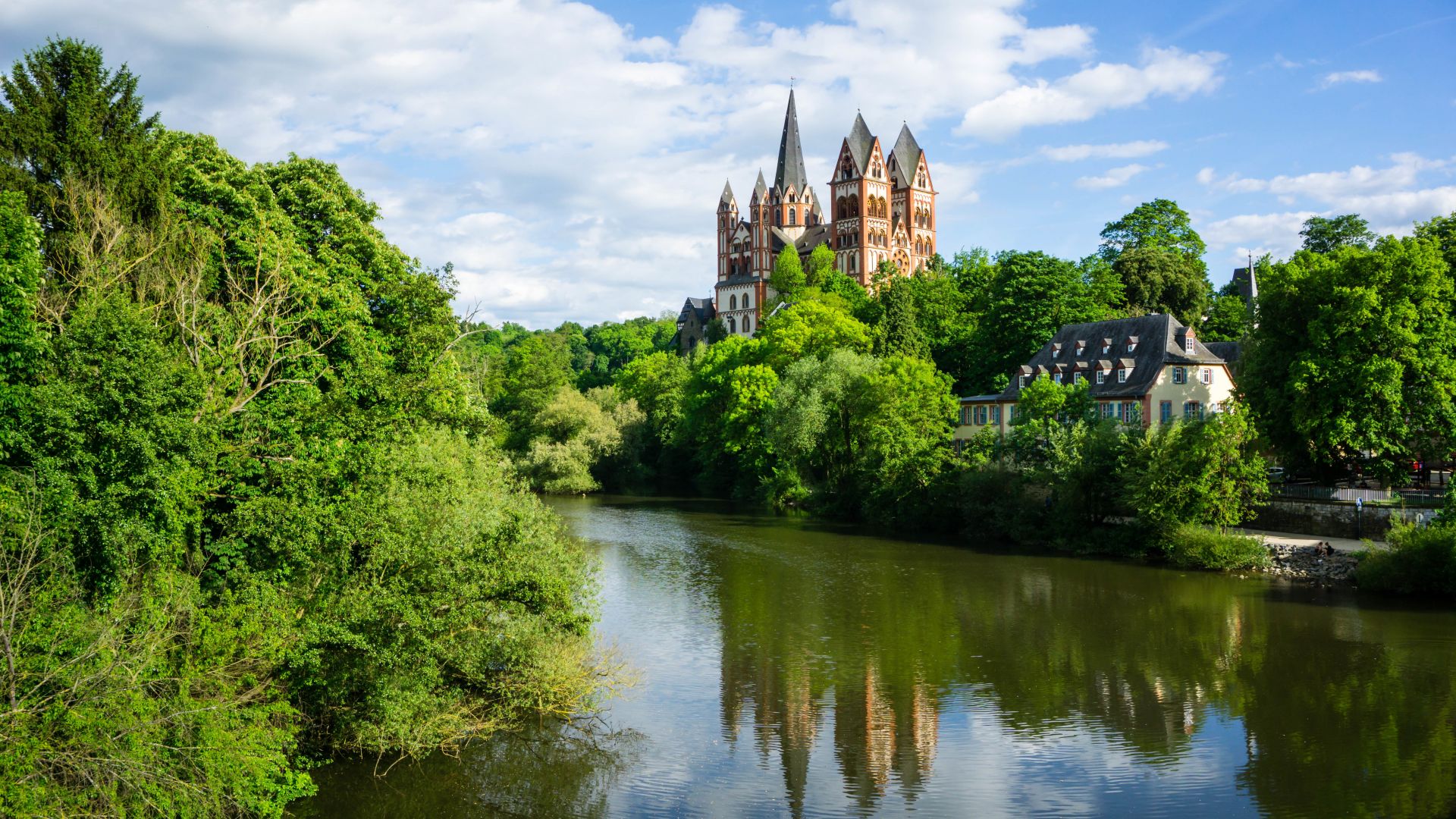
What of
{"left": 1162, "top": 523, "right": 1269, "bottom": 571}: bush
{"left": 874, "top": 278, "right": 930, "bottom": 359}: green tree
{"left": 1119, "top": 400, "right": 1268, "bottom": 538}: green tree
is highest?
{"left": 874, "top": 278, "right": 930, "bottom": 359}: green tree

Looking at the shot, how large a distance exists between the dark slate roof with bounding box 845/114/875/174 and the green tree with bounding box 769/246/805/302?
13010mm

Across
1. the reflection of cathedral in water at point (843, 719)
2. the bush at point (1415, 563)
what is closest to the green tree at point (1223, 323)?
the bush at point (1415, 563)

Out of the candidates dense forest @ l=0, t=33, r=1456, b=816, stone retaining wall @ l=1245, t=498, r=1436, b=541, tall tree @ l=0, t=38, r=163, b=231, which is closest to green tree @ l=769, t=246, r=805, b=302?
dense forest @ l=0, t=33, r=1456, b=816

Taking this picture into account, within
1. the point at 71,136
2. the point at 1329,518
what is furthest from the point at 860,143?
the point at 71,136

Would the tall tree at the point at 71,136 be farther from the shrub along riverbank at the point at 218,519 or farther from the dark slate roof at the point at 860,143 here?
the dark slate roof at the point at 860,143

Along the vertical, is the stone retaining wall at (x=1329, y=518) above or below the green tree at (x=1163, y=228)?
below

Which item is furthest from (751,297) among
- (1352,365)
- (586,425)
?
(1352,365)

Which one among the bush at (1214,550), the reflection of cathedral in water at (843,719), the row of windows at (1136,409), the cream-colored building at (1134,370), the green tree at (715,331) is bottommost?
the reflection of cathedral in water at (843,719)

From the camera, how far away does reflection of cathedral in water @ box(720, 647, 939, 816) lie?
17.5m

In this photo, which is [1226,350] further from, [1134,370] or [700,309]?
[700,309]

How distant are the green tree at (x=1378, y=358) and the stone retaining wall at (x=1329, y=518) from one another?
1.50 m

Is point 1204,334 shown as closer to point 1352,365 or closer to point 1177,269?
point 1177,269

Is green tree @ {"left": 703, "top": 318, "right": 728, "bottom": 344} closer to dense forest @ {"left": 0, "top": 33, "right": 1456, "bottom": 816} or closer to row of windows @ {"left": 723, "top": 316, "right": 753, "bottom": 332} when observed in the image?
row of windows @ {"left": 723, "top": 316, "right": 753, "bottom": 332}

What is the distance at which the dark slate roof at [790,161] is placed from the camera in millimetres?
124625
